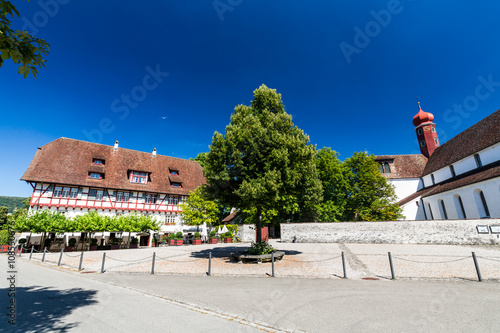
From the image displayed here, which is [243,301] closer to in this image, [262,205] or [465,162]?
[262,205]

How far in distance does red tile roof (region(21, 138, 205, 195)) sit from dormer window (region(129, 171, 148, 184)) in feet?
1.84

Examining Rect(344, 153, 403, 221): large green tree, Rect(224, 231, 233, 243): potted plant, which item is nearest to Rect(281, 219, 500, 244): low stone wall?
Rect(344, 153, 403, 221): large green tree

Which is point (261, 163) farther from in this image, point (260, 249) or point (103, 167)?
point (103, 167)

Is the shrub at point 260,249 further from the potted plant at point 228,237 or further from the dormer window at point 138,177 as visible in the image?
the dormer window at point 138,177

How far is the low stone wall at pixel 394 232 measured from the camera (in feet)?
65.9

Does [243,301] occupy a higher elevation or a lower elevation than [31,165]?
lower

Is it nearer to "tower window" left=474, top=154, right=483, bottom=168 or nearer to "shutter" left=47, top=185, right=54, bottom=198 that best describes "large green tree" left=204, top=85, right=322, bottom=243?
"shutter" left=47, top=185, right=54, bottom=198

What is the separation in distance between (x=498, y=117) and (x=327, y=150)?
20.3m

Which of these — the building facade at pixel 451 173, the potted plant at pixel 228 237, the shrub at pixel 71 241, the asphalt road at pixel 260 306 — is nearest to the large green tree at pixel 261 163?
the asphalt road at pixel 260 306

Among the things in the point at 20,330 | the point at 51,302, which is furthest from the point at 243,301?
the point at 51,302

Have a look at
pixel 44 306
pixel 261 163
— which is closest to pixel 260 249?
pixel 261 163

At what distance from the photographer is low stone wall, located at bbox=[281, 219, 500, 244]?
20.1 m

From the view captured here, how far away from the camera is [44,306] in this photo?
20.6ft

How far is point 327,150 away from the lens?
3706 cm
